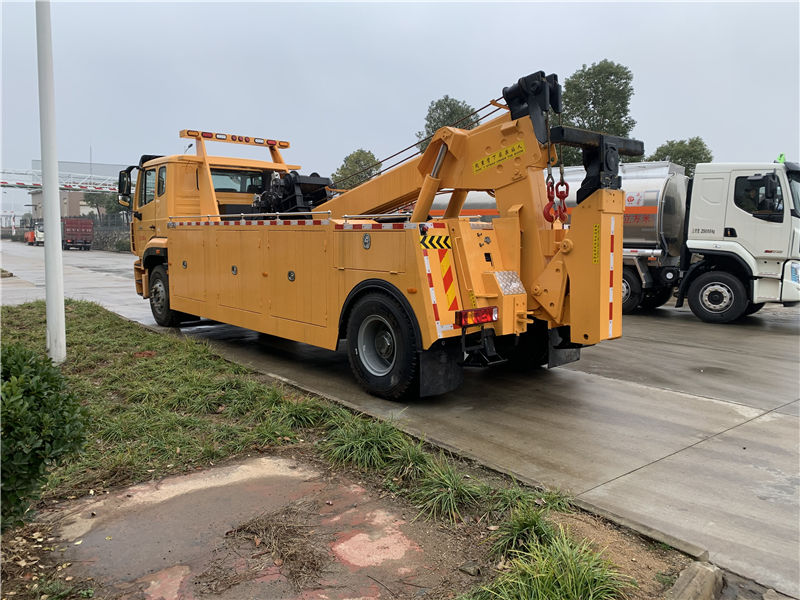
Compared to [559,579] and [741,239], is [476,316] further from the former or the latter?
[741,239]

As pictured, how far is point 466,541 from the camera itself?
3244 millimetres

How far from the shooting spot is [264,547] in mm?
3152

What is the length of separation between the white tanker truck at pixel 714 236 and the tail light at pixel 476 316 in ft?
18.2

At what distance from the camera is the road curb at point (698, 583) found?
2.74 meters

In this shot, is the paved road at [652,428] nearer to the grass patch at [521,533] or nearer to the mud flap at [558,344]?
the mud flap at [558,344]

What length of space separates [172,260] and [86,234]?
4523cm

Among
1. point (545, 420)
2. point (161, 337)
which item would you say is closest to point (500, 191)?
point (545, 420)

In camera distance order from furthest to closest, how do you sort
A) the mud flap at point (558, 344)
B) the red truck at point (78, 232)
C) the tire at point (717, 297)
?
the red truck at point (78, 232) < the tire at point (717, 297) < the mud flap at point (558, 344)

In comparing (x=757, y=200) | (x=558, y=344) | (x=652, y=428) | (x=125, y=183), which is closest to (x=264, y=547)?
(x=652, y=428)

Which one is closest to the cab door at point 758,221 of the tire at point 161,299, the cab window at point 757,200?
the cab window at point 757,200

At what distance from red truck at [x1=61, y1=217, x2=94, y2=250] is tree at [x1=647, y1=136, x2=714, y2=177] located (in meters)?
43.2

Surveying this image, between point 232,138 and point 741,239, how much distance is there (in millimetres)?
9202

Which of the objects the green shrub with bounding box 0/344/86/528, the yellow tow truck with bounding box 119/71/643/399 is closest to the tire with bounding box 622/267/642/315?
the yellow tow truck with bounding box 119/71/643/399

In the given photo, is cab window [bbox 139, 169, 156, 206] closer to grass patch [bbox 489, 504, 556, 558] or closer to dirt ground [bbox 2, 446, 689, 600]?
dirt ground [bbox 2, 446, 689, 600]
